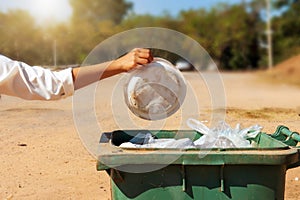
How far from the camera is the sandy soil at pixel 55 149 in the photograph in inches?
185

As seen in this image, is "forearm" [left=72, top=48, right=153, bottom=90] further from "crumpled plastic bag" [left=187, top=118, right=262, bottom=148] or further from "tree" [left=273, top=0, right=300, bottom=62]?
"tree" [left=273, top=0, right=300, bottom=62]

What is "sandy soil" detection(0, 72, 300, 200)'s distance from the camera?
4699 mm

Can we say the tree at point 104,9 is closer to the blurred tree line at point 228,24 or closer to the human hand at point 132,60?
the blurred tree line at point 228,24

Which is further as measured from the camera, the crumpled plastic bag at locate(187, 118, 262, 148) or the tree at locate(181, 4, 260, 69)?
the tree at locate(181, 4, 260, 69)

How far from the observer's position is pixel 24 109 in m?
8.62

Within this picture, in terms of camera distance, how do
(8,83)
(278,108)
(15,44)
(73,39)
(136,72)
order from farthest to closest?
(73,39) → (15,44) → (278,108) → (136,72) → (8,83)

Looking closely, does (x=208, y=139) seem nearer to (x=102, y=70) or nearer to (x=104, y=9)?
(x=102, y=70)

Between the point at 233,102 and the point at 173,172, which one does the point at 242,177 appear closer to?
the point at 173,172

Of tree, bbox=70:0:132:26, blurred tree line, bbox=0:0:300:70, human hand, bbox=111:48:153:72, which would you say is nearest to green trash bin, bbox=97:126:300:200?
human hand, bbox=111:48:153:72

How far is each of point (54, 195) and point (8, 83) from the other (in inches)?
106

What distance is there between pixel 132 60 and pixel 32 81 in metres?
0.45

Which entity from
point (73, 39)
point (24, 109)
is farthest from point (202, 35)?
point (24, 109)

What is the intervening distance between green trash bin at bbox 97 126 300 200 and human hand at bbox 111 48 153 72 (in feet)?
1.68

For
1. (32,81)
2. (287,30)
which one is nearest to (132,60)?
(32,81)
